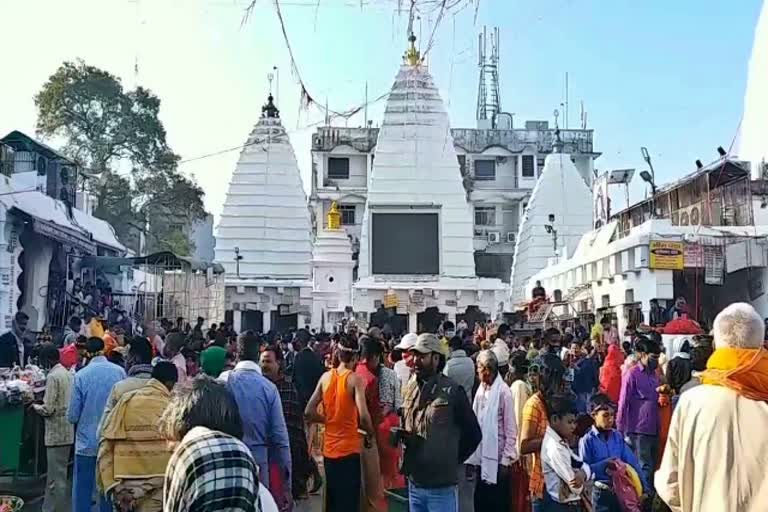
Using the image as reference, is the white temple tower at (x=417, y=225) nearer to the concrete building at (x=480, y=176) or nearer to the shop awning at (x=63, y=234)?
the shop awning at (x=63, y=234)

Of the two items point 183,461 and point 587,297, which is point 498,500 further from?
point 587,297

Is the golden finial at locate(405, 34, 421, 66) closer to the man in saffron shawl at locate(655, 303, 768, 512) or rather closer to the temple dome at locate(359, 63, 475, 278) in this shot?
the man in saffron shawl at locate(655, 303, 768, 512)

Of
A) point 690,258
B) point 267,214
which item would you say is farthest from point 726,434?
point 267,214

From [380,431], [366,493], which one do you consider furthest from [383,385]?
[366,493]

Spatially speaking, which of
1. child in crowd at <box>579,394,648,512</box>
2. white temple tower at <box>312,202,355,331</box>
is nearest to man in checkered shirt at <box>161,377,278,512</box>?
child in crowd at <box>579,394,648,512</box>

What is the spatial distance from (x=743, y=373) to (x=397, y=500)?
5304 millimetres

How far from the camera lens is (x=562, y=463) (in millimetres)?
4902

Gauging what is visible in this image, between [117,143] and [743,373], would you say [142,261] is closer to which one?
[117,143]

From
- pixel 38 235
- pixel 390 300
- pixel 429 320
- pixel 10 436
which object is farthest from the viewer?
pixel 390 300

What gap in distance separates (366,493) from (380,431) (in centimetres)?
57


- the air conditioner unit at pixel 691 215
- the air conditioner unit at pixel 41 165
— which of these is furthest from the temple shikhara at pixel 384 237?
the air conditioner unit at pixel 41 165

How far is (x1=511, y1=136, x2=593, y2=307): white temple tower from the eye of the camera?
42844 mm

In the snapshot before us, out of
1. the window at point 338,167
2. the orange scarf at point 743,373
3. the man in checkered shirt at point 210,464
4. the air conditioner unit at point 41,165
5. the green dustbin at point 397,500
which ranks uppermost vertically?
the window at point 338,167

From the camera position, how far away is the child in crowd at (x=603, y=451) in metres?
4.94
